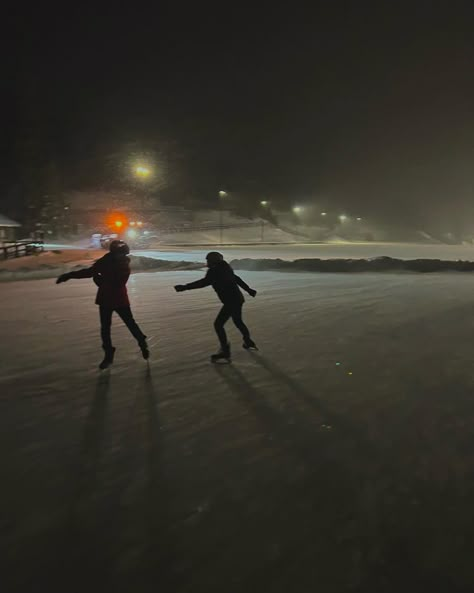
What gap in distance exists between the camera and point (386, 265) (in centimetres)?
1967

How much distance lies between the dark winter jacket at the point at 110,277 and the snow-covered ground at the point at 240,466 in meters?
0.95

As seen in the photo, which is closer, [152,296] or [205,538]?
[205,538]

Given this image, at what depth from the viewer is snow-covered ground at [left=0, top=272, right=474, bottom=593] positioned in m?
2.42

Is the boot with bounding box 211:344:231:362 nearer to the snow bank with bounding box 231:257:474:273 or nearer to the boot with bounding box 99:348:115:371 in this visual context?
the boot with bounding box 99:348:115:371

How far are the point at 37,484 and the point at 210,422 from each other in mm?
1588

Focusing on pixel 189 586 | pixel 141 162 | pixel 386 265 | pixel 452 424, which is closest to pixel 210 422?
pixel 189 586

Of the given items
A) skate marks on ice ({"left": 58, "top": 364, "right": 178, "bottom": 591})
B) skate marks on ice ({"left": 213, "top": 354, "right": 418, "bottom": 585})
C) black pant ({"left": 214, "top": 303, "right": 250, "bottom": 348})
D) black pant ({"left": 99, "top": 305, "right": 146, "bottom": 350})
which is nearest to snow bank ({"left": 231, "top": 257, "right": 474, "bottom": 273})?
black pant ({"left": 214, "top": 303, "right": 250, "bottom": 348})

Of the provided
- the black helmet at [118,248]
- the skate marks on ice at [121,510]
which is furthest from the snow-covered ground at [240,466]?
the black helmet at [118,248]

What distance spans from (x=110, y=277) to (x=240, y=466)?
3302 millimetres

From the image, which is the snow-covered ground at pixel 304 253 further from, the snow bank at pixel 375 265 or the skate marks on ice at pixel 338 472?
the skate marks on ice at pixel 338 472

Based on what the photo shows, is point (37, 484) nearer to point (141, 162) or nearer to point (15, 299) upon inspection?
point (15, 299)

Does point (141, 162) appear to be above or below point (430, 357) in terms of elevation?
above

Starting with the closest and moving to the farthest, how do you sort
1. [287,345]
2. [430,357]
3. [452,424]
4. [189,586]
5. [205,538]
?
[189,586]
[205,538]
[452,424]
[430,357]
[287,345]

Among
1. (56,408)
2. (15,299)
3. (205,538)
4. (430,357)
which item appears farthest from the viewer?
(15,299)
